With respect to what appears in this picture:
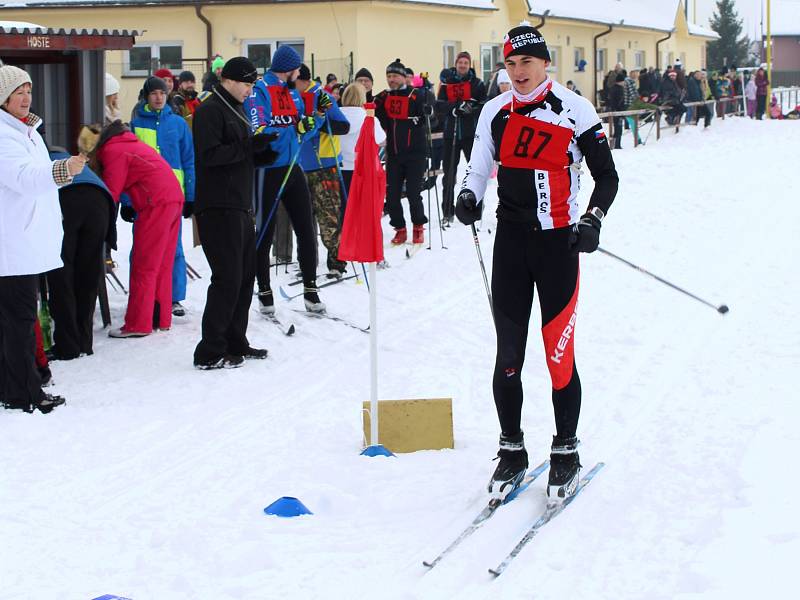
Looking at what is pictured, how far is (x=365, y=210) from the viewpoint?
19.1 ft

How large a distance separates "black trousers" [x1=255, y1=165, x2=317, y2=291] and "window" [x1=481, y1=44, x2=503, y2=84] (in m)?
20.7

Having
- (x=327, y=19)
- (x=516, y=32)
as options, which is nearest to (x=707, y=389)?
(x=516, y=32)

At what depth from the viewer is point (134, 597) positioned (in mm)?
4066

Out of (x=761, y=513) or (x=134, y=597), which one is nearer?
(x=134, y=597)

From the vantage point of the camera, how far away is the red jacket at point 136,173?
7973 mm

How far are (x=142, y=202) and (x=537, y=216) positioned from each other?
3.96 meters

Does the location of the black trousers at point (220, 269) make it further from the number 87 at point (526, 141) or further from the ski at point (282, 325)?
the number 87 at point (526, 141)

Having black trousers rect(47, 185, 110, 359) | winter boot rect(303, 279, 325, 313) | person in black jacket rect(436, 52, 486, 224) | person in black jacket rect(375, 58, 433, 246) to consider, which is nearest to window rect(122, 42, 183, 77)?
person in black jacket rect(436, 52, 486, 224)

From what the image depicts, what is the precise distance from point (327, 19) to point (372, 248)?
60.9 feet

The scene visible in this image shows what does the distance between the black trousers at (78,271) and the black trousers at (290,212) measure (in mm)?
1196

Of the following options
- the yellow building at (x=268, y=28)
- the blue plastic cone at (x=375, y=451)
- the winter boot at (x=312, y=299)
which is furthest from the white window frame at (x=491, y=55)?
the blue plastic cone at (x=375, y=451)

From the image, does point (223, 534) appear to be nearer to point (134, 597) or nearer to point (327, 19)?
point (134, 597)

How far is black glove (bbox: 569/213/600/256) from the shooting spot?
15.7 ft

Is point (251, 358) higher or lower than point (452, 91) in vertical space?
lower
